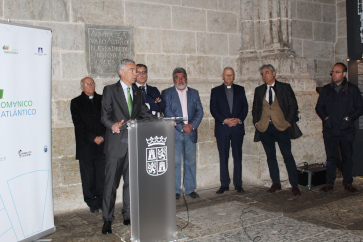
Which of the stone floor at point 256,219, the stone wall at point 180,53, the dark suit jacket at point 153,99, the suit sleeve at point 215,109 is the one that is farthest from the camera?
the suit sleeve at point 215,109

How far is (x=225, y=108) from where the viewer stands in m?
6.01

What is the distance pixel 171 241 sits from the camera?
3.89 meters

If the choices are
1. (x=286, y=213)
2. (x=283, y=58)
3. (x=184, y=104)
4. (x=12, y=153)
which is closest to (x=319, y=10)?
(x=283, y=58)

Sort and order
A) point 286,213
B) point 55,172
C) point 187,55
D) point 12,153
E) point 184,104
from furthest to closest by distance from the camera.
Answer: point 187,55, point 184,104, point 55,172, point 286,213, point 12,153

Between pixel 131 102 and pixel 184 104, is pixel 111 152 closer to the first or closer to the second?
pixel 131 102

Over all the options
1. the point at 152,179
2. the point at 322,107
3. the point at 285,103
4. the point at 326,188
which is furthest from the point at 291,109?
the point at 152,179

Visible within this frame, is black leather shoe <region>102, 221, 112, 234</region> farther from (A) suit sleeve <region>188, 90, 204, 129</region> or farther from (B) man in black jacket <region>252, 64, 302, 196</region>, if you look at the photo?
Result: (B) man in black jacket <region>252, 64, 302, 196</region>

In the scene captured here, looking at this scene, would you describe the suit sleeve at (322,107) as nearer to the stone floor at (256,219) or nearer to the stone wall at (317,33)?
the stone floor at (256,219)

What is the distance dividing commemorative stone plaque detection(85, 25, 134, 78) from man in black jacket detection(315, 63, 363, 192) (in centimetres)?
297

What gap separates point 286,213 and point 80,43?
3.39 m

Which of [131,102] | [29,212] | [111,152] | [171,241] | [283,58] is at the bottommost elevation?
[171,241]

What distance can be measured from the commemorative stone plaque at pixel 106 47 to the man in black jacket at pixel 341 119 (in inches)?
117

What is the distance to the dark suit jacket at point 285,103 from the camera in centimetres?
585

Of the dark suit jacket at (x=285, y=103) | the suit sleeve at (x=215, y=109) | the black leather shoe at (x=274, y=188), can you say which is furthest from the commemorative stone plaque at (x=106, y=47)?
the black leather shoe at (x=274, y=188)
